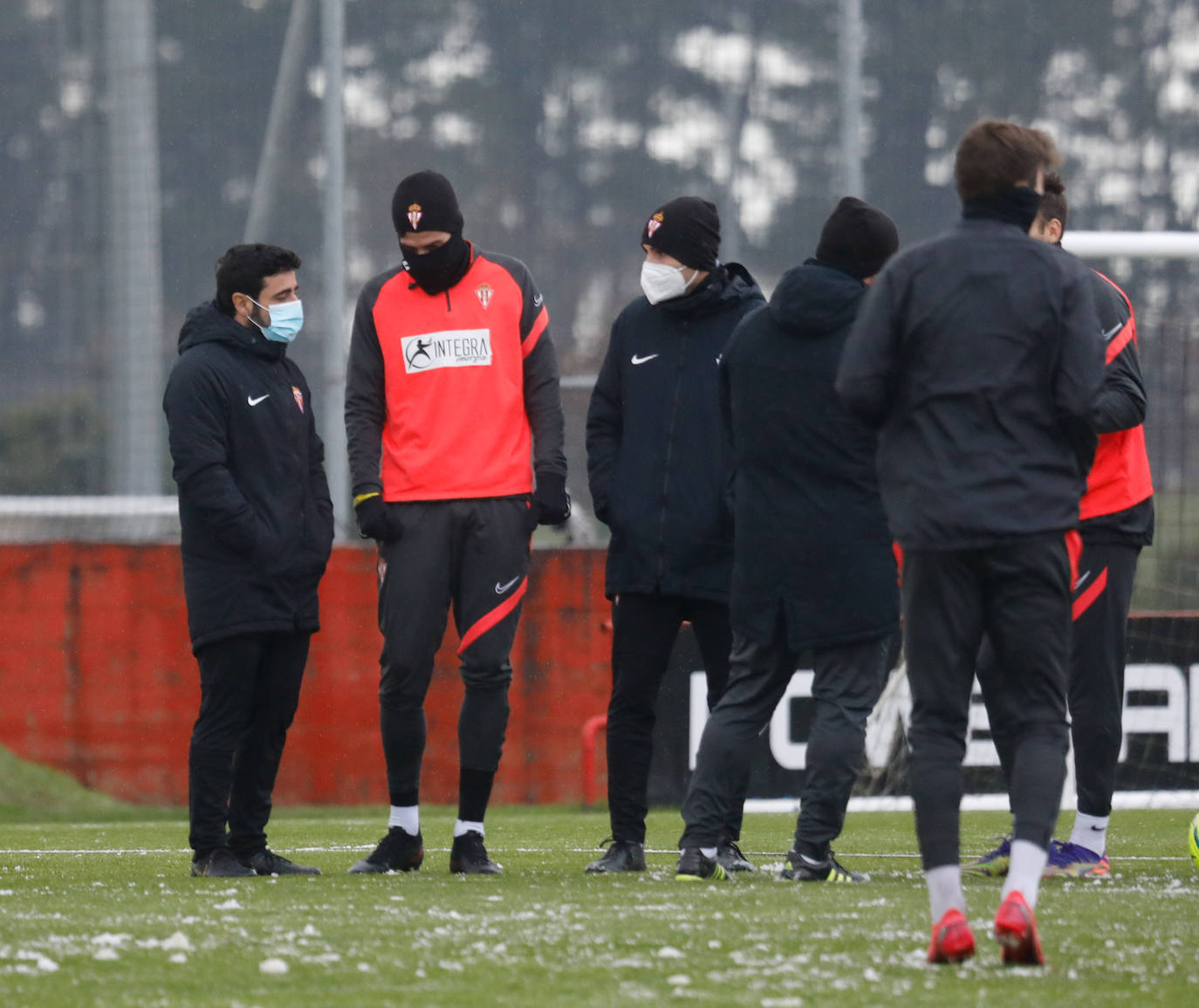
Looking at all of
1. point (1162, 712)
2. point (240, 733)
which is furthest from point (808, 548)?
point (1162, 712)

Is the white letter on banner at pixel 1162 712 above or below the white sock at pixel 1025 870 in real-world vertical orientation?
below

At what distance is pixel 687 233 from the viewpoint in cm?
612

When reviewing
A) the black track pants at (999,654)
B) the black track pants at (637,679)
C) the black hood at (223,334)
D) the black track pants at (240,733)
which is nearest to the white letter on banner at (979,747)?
the black track pants at (637,679)

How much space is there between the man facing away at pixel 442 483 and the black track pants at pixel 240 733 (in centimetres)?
33

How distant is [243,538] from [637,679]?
121 cm

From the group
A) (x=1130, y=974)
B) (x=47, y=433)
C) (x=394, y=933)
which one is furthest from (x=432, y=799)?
(x=1130, y=974)

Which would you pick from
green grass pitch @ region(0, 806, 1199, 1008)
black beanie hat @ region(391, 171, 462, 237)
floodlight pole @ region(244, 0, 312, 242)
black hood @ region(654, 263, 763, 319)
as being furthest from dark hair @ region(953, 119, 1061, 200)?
floodlight pole @ region(244, 0, 312, 242)

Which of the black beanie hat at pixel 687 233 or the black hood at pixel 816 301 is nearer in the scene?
the black hood at pixel 816 301

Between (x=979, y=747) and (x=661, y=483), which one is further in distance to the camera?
(x=979, y=747)

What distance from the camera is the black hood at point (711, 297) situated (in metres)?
6.18

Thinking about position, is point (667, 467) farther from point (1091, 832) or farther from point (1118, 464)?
point (1091, 832)

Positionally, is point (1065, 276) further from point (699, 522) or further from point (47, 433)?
point (47, 433)

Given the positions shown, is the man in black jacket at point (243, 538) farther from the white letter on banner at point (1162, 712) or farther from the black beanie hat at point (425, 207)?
the white letter on banner at point (1162, 712)

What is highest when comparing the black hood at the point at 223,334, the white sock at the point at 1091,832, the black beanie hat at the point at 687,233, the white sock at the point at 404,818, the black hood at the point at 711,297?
the black beanie hat at the point at 687,233
